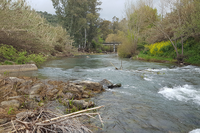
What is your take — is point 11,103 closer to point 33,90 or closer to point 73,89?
point 33,90

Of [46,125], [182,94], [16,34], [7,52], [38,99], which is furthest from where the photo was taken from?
[16,34]

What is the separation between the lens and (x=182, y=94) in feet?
20.0

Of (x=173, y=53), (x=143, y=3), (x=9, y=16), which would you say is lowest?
(x=173, y=53)

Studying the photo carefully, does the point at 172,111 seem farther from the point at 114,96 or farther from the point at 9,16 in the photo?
the point at 9,16

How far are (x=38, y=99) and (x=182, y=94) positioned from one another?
5.71 metres

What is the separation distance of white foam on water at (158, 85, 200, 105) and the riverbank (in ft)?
9.40

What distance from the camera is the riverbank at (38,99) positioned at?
12.1ft

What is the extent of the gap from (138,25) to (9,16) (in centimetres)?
2295

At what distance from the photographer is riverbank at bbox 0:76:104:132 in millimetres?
3684

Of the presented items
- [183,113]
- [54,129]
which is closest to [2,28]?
[54,129]

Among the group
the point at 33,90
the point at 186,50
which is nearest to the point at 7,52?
the point at 33,90

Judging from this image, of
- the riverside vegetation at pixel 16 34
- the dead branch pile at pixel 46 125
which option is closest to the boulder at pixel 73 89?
the dead branch pile at pixel 46 125

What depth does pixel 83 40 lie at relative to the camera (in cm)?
4631

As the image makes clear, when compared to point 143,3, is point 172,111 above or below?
below
